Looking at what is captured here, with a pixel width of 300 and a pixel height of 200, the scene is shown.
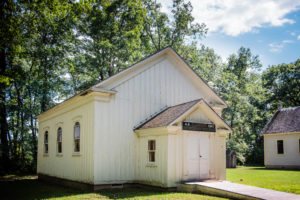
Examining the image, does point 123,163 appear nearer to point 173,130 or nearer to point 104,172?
point 104,172

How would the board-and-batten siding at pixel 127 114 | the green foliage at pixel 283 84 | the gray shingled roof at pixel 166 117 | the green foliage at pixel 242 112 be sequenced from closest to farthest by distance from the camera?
the gray shingled roof at pixel 166 117, the board-and-batten siding at pixel 127 114, the green foliage at pixel 242 112, the green foliage at pixel 283 84

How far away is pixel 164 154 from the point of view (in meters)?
13.0

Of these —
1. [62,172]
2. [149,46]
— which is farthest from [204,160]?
[149,46]

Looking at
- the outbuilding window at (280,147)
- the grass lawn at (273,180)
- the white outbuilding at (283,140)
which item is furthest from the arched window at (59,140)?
the outbuilding window at (280,147)

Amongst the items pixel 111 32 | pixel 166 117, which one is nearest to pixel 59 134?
pixel 166 117

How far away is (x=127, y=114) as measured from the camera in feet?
48.3

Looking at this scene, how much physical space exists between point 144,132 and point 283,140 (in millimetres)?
20040

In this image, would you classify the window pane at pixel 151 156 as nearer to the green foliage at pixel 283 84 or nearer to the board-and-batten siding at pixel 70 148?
the board-and-batten siding at pixel 70 148

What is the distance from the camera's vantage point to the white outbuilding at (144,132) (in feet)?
43.6

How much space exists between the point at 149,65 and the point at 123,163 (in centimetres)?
543

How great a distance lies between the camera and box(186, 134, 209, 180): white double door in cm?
1355

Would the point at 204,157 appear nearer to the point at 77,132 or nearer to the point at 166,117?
the point at 166,117

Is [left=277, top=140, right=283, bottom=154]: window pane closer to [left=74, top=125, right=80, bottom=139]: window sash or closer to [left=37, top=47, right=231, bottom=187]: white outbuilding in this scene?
[left=37, top=47, right=231, bottom=187]: white outbuilding

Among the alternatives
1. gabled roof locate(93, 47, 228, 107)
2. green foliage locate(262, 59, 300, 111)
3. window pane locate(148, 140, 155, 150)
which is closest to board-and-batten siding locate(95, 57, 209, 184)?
gabled roof locate(93, 47, 228, 107)
